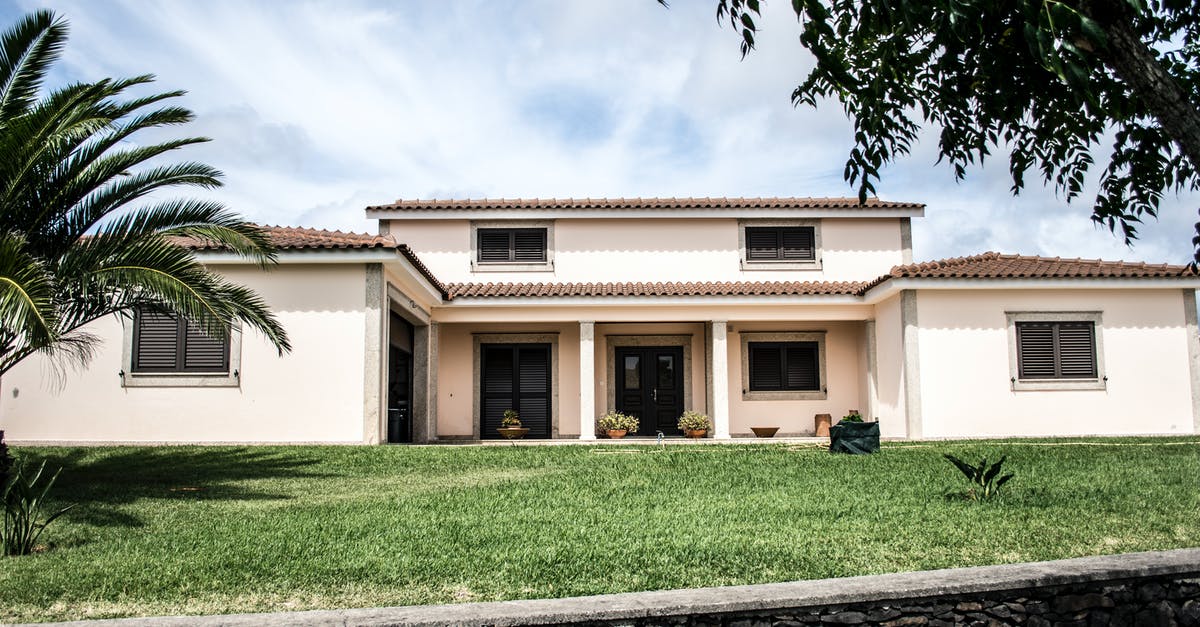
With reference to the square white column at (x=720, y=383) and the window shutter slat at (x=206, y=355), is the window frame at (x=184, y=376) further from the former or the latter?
the square white column at (x=720, y=383)

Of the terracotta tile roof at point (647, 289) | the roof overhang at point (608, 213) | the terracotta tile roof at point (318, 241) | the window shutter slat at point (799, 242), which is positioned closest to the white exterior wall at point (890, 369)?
the terracotta tile roof at point (647, 289)

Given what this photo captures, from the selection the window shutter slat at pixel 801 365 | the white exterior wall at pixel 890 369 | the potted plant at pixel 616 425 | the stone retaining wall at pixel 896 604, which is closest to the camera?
the stone retaining wall at pixel 896 604

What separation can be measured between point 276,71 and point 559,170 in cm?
1159

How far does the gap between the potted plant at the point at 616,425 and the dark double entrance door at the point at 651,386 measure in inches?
37.9

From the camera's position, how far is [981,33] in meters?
4.37

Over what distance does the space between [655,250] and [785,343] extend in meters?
3.61

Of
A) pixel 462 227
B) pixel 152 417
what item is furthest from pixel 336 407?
pixel 462 227

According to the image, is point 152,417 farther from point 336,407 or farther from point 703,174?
point 703,174

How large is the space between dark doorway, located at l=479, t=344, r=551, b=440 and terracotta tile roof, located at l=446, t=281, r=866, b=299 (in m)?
1.60

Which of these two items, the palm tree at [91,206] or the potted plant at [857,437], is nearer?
the palm tree at [91,206]

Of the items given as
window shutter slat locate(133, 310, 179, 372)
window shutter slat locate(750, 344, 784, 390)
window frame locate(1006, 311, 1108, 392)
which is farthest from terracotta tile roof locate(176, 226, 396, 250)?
window frame locate(1006, 311, 1108, 392)

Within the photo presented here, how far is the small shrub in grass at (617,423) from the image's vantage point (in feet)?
64.2

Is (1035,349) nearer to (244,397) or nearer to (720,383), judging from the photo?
(720,383)

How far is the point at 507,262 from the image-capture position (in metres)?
20.7
